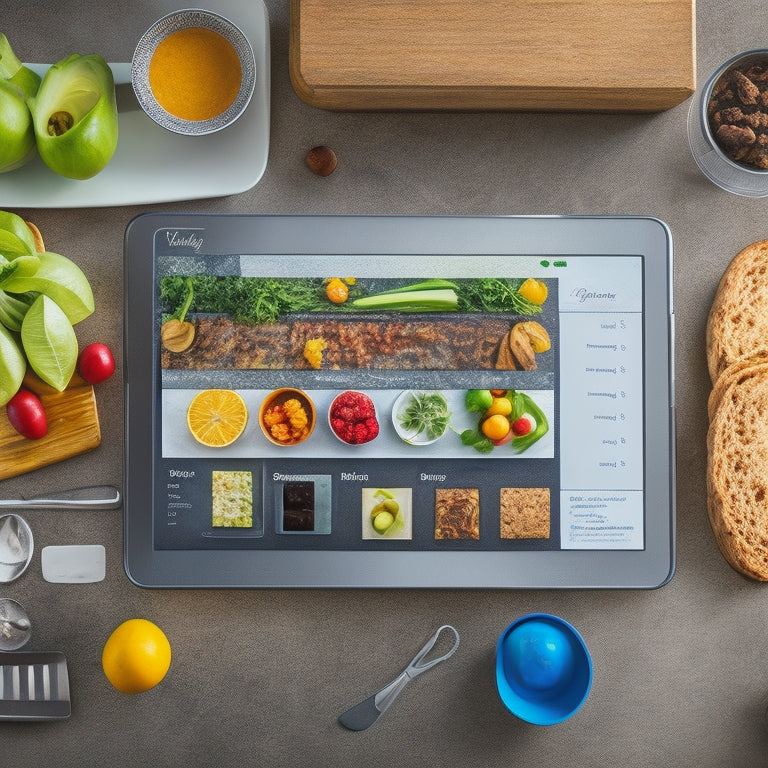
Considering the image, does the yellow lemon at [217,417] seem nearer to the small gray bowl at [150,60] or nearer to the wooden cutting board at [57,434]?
the wooden cutting board at [57,434]

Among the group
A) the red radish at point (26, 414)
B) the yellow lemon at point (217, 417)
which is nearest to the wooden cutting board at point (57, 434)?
the red radish at point (26, 414)

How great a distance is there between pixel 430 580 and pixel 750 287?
0.60m

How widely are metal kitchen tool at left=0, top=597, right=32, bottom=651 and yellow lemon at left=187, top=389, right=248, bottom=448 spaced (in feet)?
1.16

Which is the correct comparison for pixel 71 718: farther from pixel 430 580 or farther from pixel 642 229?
pixel 642 229

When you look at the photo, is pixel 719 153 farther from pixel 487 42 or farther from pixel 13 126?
pixel 13 126

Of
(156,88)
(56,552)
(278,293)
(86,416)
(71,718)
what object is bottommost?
(71,718)

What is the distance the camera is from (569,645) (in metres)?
0.87

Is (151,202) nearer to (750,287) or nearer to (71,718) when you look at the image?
(71,718)

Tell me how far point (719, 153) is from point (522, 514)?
55 cm

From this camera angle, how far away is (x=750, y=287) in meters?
0.93

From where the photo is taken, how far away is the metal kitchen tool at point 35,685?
0.91 metres

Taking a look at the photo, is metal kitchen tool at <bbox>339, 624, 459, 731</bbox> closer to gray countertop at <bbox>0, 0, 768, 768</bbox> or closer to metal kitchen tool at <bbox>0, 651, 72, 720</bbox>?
gray countertop at <bbox>0, 0, 768, 768</bbox>

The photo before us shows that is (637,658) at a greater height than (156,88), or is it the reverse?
(156,88)

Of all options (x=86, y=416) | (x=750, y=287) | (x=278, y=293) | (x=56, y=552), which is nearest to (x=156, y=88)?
(x=278, y=293)
